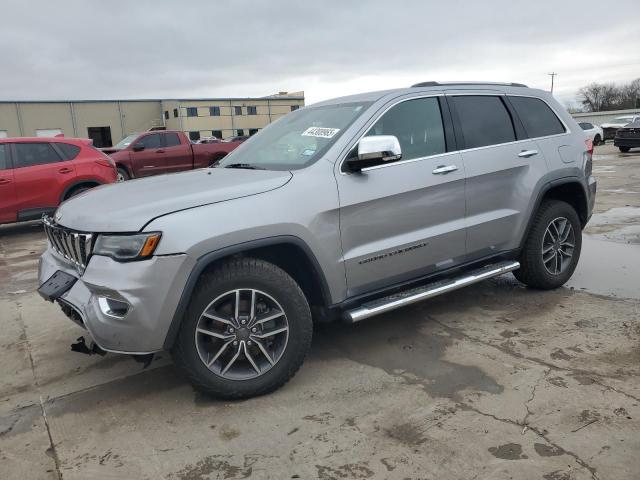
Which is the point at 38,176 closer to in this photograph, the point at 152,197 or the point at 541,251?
the point at 152,197

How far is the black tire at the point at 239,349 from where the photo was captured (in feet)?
9.98

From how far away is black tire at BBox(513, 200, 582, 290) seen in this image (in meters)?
4.72

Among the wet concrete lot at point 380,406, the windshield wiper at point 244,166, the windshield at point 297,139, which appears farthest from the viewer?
the windshield wiper at point 244,166

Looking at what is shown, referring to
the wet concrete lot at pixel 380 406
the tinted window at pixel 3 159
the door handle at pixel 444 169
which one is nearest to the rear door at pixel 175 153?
the tinted window at pixel 3 159

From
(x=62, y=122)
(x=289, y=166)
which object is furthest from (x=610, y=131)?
(x=62, y=122)

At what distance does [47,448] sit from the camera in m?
2.89

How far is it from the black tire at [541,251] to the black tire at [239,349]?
238 centimetres

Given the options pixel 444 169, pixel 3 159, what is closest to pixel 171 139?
pixel 3 159

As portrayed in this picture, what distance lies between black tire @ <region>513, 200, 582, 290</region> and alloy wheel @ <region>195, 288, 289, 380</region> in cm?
254

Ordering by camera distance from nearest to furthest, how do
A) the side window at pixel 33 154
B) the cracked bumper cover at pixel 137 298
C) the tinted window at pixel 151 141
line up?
the cracked bumper cover at pixel 137 298, the side window at pixel 33 154, the tinted window at pixel 151 141

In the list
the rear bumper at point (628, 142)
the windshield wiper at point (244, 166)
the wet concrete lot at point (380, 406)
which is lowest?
the wet concrete lot at point (380, 406)

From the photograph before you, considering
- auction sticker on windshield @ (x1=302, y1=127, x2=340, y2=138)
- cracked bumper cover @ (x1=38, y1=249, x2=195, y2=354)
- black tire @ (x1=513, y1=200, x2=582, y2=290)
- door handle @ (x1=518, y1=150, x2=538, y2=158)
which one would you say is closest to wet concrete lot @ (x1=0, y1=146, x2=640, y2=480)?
black tire @ (x1=513, y1=200, x2=582, y2=290)

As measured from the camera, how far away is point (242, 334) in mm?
3191

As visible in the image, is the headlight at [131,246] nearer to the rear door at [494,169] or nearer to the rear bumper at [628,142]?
the rear door at [494,169]
